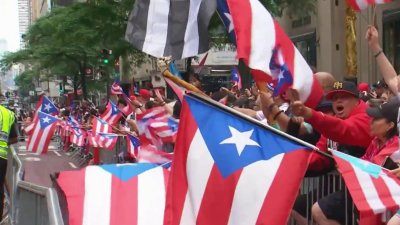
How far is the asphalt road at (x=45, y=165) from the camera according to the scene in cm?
1586

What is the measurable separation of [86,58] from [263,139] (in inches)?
1225

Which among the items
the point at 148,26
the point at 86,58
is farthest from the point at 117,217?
the point at 86,58

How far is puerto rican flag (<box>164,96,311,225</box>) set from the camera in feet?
12.7

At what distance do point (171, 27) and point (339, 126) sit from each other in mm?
1935

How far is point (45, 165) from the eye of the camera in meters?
19.5

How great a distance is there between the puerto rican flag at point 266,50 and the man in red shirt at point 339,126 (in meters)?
0.19

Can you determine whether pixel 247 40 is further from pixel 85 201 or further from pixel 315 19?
pixel 315 19

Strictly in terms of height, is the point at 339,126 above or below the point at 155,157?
above

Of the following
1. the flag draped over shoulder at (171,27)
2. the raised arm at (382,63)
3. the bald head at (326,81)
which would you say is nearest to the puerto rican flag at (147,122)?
the flag draped over shoulder at (171,27)

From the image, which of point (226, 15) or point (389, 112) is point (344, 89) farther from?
point (226, 15)

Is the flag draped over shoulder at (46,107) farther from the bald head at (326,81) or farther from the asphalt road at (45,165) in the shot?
the bald head at (326,81)

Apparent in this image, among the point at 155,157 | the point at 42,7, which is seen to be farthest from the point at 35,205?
the point at 42,7

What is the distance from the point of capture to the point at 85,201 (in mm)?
4988

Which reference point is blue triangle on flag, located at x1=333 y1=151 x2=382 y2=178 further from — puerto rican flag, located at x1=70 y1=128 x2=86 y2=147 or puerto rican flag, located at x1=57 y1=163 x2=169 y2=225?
puerto rican flag, located at x1=70 y1=128 x2=86 y2=147
